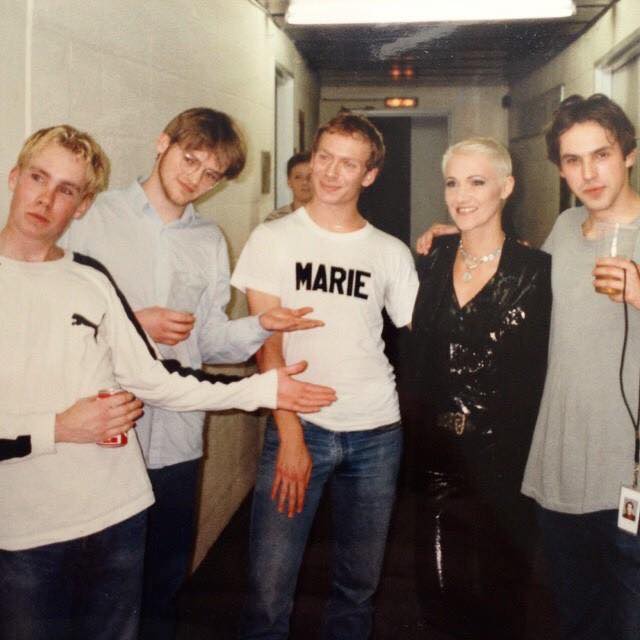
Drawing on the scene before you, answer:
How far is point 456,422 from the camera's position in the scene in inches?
61.1

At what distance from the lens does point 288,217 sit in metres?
1.58

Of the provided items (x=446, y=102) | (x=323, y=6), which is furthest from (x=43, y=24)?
(x=446, y=102)

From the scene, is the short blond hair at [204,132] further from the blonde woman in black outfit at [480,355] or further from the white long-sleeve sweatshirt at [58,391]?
the blonde woman in black outfit at [480,355]

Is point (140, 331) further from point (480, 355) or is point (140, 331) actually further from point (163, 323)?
point (480, 355)

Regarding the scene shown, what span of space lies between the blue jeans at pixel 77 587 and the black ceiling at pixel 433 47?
2.11 m

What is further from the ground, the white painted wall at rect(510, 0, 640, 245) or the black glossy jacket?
the white painted wall at rect(510, 0, 640, 245)

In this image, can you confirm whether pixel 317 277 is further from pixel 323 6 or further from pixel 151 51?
pixel 323 6

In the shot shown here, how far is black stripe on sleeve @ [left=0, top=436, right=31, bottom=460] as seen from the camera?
1.01 meters

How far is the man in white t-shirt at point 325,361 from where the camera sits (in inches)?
60.1

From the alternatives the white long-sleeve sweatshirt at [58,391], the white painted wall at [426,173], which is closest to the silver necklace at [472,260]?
the white long-sleeve sweatshirt at [58,391]

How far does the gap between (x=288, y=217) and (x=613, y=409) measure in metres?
0.83

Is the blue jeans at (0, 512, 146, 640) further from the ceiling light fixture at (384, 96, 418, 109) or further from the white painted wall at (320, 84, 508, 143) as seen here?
the ceiling light fixture at (384, 96, 418, 109)

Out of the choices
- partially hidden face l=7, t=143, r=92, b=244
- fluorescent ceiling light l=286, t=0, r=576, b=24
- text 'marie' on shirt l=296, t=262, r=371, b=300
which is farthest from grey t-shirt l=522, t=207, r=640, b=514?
fluorescent ceiling light l=286, t=0, r=576, b=24

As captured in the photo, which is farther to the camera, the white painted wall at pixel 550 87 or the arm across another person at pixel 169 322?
the white painted wall at pixel 550 87
